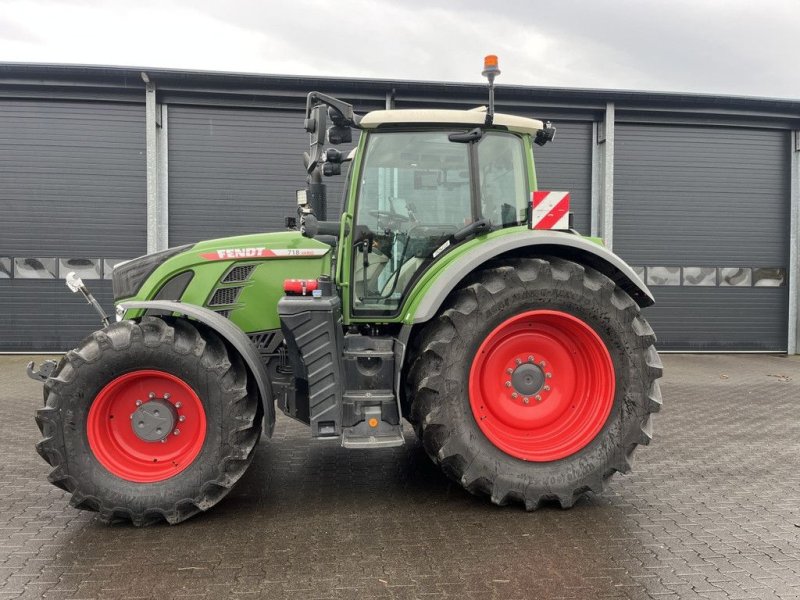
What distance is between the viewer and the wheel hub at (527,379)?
354 cm

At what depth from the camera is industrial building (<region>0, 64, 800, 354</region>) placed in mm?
9922

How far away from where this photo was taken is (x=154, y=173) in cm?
996

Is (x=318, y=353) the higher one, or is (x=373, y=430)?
(x=318, y=353)

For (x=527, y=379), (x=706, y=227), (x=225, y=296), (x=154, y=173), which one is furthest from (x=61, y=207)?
(x=706, y=227)

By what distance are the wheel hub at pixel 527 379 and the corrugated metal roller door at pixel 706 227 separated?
26.9ft

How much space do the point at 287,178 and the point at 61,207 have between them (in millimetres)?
3920

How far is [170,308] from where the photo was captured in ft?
10.7

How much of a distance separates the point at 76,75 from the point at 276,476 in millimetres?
8844

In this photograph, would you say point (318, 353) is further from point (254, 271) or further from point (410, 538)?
point (410, 538)

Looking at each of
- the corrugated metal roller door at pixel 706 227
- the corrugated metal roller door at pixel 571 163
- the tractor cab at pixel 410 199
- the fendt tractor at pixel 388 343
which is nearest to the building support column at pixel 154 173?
the fendt tractor at pixel 388 343

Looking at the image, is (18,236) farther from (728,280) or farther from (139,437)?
(728,280)

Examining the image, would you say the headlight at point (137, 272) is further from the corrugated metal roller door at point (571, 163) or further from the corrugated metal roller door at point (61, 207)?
the corrugated metal roller door at point (571, 163)

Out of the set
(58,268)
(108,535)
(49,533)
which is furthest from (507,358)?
(58,268)

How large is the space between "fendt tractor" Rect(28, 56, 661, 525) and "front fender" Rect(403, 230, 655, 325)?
0.05 feet
